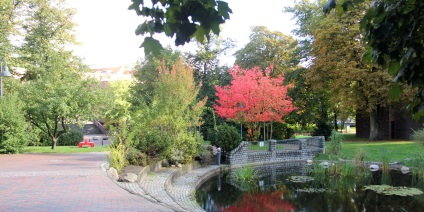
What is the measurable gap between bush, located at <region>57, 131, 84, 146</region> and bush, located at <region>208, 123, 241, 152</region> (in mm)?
16330

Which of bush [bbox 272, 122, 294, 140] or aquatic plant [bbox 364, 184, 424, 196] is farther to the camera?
bush [bbox 272, 122, 294, 140]

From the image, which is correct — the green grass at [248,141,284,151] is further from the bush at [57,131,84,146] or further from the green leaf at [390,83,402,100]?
the green leaf at [390,83,402,100]

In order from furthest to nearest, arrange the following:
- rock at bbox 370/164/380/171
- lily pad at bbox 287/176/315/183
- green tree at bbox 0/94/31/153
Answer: green tree at bbox 0/94/31/153, rock at bbox 370/164/380/171, lily pad at bbox 287/176/315/183

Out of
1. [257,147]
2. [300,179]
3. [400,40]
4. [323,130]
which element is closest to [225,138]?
[257,147]

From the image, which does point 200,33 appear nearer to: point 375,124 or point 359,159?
point 359,159

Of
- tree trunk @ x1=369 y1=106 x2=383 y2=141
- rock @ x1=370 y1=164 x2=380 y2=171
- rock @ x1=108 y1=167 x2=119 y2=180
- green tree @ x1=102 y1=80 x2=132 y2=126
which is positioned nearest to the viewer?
rock @ x1=108 y1=167 x2=119 y2=180

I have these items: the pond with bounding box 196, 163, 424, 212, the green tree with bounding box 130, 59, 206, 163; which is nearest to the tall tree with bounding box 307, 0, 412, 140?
the pond with bounding box 196, 163, 424, 212

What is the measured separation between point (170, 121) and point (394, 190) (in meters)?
9.30

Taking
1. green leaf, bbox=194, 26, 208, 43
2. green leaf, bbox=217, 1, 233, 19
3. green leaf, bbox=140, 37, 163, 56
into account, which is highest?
green leaf, bbox=217, 1, 233, 19

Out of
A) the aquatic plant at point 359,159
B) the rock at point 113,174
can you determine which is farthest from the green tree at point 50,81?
the aquatic plant at point 359,159

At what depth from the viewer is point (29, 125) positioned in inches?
890

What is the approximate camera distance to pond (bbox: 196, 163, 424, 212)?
10.5 m

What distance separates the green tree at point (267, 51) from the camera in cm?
3441

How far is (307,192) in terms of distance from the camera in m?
12.4
